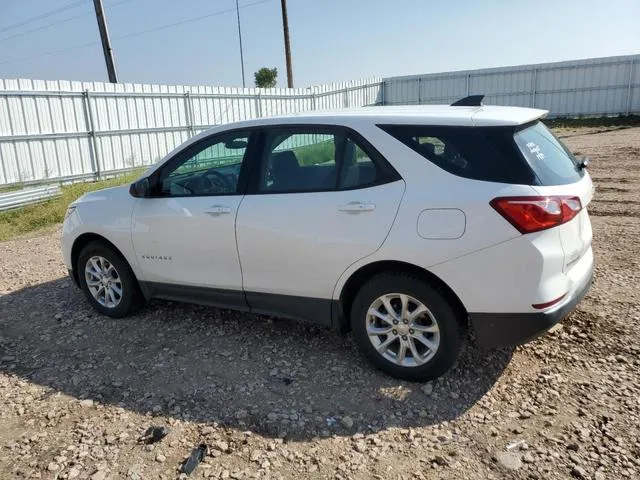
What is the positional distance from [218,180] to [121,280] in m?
1.41

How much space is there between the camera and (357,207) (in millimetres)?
3387

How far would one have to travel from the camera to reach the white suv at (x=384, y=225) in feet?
9.99

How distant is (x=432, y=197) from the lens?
317 cm

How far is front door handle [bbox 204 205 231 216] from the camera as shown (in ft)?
13.0

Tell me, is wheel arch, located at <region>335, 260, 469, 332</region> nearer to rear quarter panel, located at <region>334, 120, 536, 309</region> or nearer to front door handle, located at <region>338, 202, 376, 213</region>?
rear quarter panel, located at <region>334, 120, 536, 309</region>

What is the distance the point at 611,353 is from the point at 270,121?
3.00m

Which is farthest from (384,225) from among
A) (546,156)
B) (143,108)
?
(143,108)

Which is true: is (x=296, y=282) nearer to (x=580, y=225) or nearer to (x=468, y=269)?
(x=468, y=269)

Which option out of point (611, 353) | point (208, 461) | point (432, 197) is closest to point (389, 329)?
point (432, 197)

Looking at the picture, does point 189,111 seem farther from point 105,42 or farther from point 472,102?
point 472,102

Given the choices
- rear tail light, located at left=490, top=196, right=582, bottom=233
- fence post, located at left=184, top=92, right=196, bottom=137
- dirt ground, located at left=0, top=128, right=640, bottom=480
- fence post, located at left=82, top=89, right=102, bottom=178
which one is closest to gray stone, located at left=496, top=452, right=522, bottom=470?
dirt ground, located at left=0, top=128, right=640, bottom=480

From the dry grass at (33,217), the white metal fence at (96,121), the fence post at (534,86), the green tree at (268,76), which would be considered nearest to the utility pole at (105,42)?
the white metal fence at (96,121)

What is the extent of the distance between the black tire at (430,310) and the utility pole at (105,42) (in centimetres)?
1551

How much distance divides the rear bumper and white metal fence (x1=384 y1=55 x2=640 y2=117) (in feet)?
84.9
